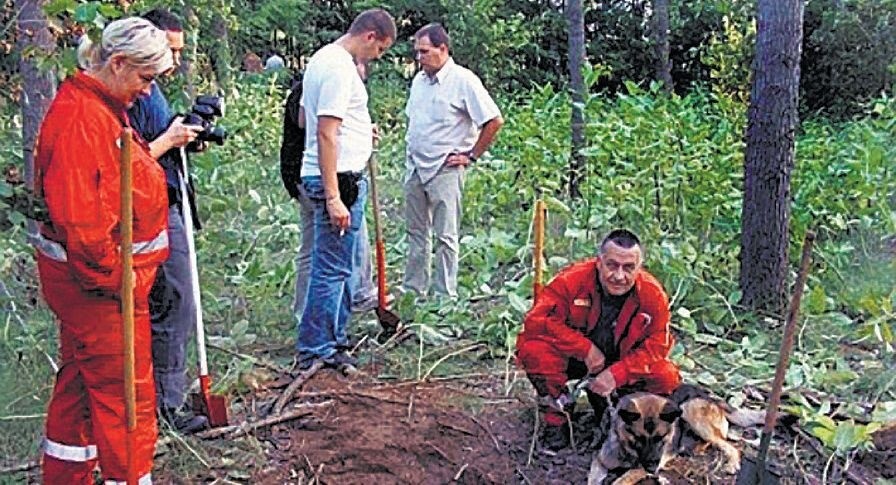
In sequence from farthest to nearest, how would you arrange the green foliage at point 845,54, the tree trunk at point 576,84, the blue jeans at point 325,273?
the green foliage at point 845,54, the tree trunk at point 576,84, the blue jeans at point 325,273

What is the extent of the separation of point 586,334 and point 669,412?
0.56 metres

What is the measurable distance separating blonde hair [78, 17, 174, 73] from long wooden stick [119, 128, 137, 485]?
0.23 meters

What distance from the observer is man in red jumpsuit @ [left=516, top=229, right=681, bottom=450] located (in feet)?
11.3

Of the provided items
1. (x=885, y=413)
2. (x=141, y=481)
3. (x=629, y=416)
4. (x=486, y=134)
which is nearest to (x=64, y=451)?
(x=141, y=481)

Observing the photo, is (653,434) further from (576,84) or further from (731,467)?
(576,84)

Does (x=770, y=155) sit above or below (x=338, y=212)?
above

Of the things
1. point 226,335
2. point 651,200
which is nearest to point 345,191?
point 226,335

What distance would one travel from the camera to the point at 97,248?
2531mm

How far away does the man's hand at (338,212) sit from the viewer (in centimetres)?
400

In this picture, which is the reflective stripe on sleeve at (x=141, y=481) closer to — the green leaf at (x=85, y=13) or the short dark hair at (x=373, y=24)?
the green leaf at (x=85, y=13)

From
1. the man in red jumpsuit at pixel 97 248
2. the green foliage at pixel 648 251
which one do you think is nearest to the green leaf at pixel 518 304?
the green foliage at pixel 648 251

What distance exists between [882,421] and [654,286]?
3.14ft

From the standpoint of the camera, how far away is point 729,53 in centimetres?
1070

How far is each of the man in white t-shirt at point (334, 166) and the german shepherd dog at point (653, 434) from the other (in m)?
1.36
